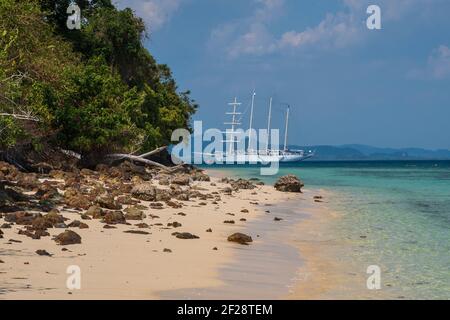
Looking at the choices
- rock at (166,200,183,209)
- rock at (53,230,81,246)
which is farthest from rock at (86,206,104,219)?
rock at (166,200,183,209)

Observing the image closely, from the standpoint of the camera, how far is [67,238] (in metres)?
11.3

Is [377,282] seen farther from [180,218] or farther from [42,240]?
[180,218]

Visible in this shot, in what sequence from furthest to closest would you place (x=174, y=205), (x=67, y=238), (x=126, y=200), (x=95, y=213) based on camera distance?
(x=174, y=205), (x=126, y=200), (x=95, y=213), (x=67, y=238)

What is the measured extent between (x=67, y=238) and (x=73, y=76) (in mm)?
16806

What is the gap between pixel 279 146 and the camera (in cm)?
15888

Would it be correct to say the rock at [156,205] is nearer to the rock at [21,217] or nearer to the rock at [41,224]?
the rock at [21,217]

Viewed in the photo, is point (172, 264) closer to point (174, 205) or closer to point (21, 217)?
point (21, 217)

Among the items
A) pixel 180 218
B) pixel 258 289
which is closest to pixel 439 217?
pixel 180 218

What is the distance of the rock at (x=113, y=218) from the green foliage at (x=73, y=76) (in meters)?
3.07

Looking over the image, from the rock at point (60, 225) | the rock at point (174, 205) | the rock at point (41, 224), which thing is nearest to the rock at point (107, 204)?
the rock at point (174, 205)

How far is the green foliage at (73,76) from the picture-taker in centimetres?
1817

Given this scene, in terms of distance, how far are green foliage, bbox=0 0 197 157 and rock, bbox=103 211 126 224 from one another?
3071 mm

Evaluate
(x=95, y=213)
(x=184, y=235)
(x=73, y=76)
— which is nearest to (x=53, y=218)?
(x=95, y=213)
